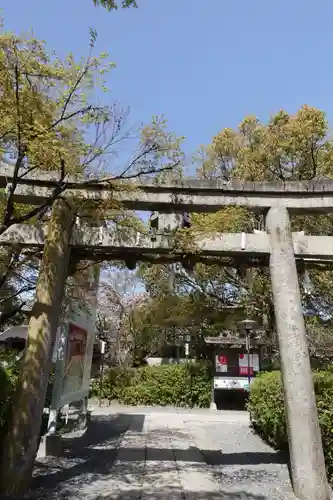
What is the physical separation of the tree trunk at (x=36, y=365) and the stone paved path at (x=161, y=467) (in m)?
0.50

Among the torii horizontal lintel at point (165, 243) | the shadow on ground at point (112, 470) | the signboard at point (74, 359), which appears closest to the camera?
the shadow on ground at point (112, 470)

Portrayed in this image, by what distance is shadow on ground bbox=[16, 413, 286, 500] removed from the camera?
5156 mm

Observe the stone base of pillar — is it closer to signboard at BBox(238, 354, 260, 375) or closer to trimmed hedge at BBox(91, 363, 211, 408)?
trimmed hedge at BBox(91, 363, 211, 408)

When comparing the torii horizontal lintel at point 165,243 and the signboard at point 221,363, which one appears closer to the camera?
the torii horizontal lintel at point 165,243

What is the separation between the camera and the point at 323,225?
14.3 meters

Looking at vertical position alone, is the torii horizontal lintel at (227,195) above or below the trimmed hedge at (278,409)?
above

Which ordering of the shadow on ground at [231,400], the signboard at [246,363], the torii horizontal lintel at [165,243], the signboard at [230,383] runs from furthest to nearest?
the shadow on ground at [231,400] < the signboard at [246,363] < the signboard at [230,383] < the torii horizontal lintel at [165,243]

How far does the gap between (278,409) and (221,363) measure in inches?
385

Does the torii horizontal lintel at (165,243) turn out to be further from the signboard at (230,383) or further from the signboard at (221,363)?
the signboard at (221,363)

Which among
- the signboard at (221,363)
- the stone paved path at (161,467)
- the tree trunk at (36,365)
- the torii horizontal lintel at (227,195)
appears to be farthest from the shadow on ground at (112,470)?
the signboard at (221,363)

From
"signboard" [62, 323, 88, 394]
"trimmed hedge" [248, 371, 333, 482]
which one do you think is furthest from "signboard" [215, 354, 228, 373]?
"signboard" [62, 323, 88, 394]

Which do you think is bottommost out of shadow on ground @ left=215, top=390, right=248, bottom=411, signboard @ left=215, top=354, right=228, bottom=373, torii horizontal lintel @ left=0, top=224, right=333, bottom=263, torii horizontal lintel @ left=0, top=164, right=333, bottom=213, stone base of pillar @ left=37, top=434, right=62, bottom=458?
stone base of pillar @ left=37, top=434, right=62, bottom=458

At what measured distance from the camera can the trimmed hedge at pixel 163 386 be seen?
17.9 m

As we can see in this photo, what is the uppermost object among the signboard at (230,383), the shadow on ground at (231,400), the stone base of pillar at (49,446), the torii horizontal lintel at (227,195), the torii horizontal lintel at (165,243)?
the torii horizontal lintel at (227,195)
